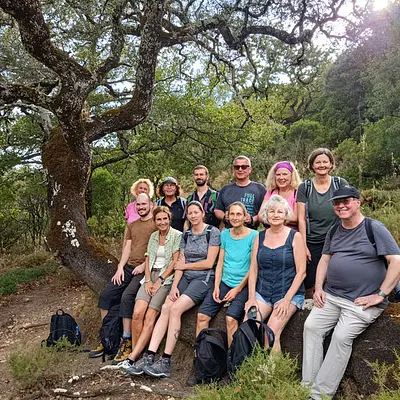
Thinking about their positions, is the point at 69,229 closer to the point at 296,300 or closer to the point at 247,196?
the point at 247,196

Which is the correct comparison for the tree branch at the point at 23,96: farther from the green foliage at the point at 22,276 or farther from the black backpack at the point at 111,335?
the green foliage at the point at 22,276

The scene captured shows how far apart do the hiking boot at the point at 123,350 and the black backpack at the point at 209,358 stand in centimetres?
118

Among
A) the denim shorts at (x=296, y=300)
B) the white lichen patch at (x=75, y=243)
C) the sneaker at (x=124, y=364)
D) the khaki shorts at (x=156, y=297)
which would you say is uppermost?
the white lichen patch at (x=75, y=243)

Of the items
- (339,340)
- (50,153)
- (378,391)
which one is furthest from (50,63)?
(378,391)

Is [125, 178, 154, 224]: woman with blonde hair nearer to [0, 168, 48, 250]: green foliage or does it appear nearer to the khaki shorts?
the khaki shorts

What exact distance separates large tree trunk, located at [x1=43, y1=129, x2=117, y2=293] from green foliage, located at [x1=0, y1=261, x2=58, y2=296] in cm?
375

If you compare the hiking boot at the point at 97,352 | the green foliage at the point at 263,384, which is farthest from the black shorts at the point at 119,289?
the green foliage at the point at 263,384

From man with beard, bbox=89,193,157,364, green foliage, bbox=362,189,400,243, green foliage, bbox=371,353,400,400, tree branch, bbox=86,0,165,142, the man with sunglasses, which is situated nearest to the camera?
green foliage, bbox=371,353,400,400

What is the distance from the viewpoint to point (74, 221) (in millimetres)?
6488

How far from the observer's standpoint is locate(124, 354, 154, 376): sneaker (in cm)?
442

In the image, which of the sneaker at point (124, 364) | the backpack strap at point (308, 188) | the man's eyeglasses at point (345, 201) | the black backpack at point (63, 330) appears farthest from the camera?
the black backpack at point (63, 330)

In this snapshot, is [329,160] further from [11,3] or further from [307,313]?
[11,3]

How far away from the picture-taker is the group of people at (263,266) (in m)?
3.58

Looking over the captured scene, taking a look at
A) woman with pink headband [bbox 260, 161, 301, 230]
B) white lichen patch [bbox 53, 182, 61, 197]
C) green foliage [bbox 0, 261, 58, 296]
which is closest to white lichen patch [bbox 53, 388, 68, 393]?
woman with pink headband [bbox 260, 161, 301, 230]
